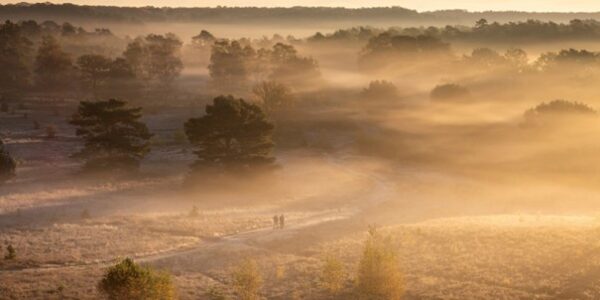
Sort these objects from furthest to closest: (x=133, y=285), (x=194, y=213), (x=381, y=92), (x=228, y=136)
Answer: (x=381, y=92) < (x=228, y=136) < (x=194, y=213) < (x=133, y=285)

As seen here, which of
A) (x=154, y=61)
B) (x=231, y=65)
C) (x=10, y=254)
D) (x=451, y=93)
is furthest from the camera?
(x=154, y=61)

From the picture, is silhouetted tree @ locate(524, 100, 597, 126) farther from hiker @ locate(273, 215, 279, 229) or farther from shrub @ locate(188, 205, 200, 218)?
shrub @ locate(188, 205, 200, 218)

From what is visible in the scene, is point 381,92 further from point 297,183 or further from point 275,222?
point 275,222

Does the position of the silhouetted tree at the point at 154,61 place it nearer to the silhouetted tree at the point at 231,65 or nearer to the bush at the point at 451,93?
the silhouetted tree at the point at 231,65

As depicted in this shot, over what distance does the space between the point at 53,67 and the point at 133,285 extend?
127 metres

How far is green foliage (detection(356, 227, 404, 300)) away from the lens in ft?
115

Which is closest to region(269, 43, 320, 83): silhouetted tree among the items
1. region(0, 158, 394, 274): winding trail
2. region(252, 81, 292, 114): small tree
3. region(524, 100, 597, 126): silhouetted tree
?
region(252, 81, 292, 114): small tree

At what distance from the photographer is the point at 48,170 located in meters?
79.8

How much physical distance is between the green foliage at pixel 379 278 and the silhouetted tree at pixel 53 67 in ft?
419

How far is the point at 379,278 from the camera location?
35094 millimetres

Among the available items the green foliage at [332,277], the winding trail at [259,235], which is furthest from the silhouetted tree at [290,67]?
the green foliage at [332,277]

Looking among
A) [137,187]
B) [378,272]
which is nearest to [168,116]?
[137,187]

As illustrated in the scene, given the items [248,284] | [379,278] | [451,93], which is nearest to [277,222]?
[248,284]

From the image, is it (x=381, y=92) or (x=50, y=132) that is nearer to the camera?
(x=50, y=132)
